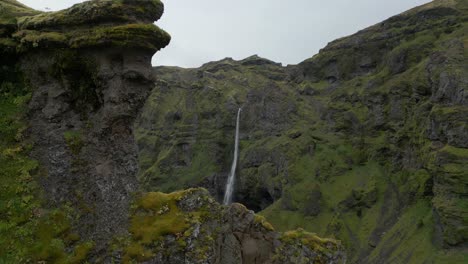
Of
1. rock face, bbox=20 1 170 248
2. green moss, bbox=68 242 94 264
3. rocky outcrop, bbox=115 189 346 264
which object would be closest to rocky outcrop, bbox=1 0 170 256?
rock face, bbox=20 1 170 248

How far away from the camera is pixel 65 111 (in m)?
21.8

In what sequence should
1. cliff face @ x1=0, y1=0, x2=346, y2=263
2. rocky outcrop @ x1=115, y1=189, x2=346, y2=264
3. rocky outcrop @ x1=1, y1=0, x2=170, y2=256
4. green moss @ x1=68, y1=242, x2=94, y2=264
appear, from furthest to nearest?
1. rocky outcrop @ x1=1, y1=0, x2=170, y2=256
2. rocky outcrop @ x1=115, y1=189, x2=346, y2=264
3. cliff face @ x1=0, y1=0, x2=346, y2=263
4. green moss @ x1=68, y1=242, x2=94, y2=264

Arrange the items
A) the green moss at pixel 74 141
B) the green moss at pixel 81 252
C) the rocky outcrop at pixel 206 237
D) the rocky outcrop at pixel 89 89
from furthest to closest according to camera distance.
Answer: the green moss at pixel 74 141 → the rocky outcrop at pixel 89 89 → the rocky outcrop at pixel 206 237 → the green moss at pixel 81 252

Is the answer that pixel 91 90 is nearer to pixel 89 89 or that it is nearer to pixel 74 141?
pixel 89 89

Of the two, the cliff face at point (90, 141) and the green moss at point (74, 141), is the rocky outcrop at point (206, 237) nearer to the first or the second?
the cliff face at point (90, 141)

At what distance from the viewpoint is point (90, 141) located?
21625mm

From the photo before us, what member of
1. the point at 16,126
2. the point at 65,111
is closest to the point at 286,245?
the point at 65,111

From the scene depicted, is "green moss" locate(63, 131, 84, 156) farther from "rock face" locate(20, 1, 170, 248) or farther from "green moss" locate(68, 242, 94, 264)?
"green moss" locate(68, 242, 94, 264)

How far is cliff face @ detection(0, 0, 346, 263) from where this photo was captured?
20203 millimetres

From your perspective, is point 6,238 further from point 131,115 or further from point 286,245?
point 286,245

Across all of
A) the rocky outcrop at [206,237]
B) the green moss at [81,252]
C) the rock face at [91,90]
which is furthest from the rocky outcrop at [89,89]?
the green moss at [81,252]

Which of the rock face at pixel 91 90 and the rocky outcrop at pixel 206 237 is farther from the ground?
the rock face at pixel 91 90

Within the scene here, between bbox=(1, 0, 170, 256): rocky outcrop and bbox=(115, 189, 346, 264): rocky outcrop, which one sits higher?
bbox=(1, 0, 170, 256): rocky outcrop

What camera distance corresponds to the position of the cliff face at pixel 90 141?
20203 millimetres
